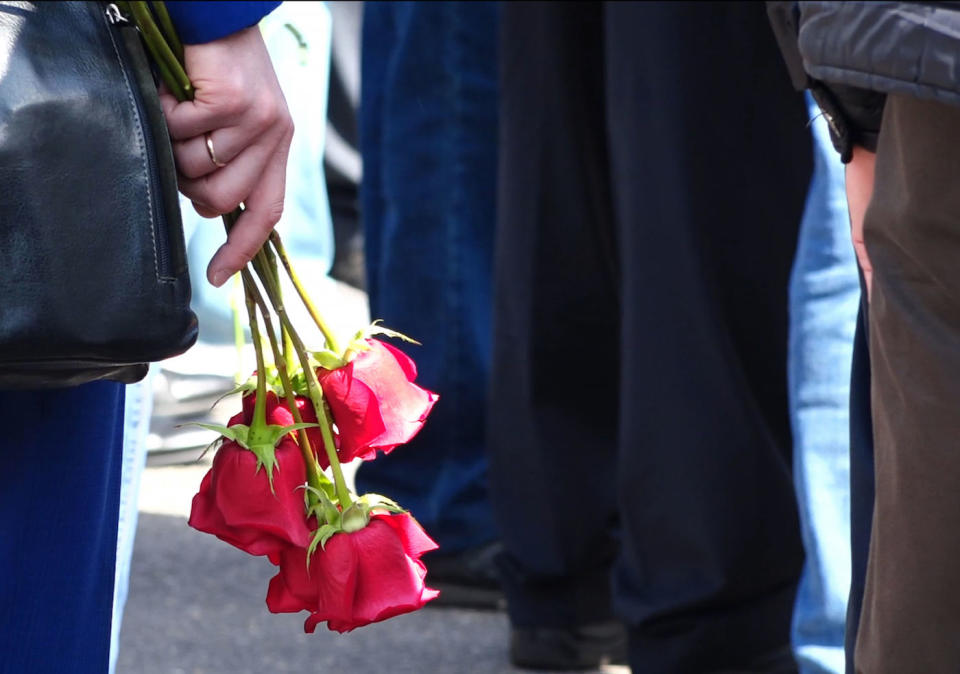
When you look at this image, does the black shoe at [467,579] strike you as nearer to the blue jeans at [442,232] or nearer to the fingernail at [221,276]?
the blue jeans at [442,232]

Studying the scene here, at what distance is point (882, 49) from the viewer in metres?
1.18

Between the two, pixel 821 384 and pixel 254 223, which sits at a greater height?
pixel 254 223

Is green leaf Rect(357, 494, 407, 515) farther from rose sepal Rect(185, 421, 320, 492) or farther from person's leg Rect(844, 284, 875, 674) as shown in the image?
person's leg Rect(844, 284, 875, 674)

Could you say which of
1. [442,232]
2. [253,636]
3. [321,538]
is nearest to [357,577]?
[321,538]

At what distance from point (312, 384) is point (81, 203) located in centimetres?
21

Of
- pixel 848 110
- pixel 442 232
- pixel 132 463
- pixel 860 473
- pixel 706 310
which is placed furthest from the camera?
pixel 442 232

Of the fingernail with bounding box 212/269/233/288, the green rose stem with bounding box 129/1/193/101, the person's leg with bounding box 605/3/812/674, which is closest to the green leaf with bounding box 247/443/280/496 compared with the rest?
the fingernail with bounding box 212/269/233/288

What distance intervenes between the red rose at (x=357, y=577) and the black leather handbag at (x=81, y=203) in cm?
18

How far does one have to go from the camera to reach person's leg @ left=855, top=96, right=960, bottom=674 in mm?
1182

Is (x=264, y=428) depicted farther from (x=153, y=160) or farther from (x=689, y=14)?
(x=689, y=14)

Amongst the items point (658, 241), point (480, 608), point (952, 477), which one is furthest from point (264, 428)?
point (480, 608)

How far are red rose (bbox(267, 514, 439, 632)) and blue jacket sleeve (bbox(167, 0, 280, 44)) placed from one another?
34cm

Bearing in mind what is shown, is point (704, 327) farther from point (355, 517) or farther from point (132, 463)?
point (355, 517)

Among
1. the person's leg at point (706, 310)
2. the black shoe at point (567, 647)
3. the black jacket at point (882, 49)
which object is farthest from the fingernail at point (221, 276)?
the black shoe at point (567, 647)
